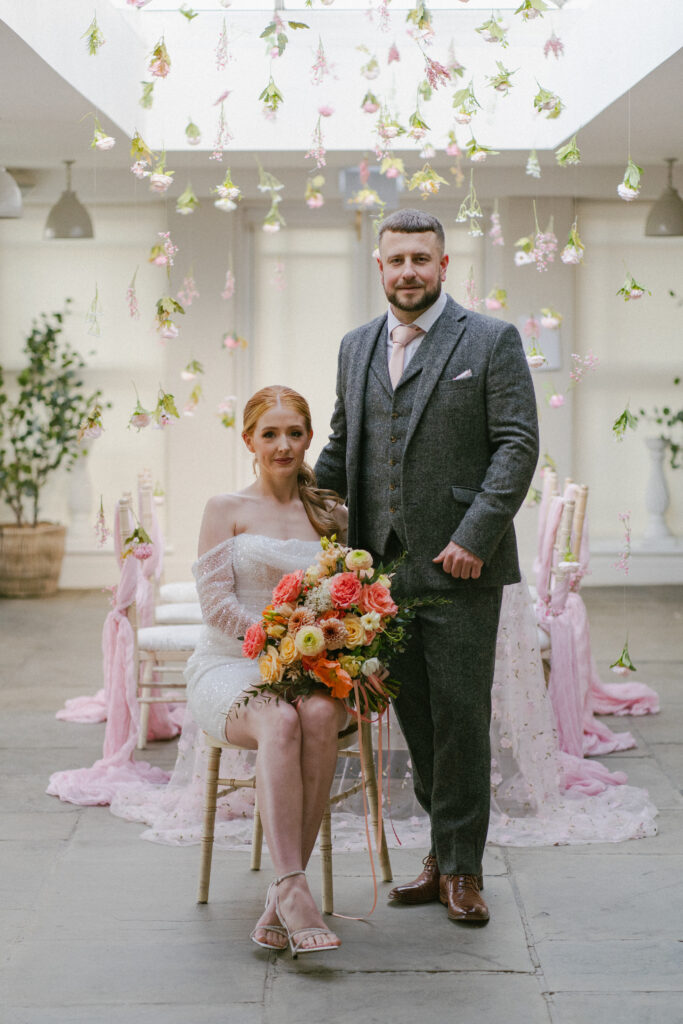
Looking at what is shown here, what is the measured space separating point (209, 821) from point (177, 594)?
2.22m

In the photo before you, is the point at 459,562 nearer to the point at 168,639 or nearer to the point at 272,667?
the point at 272,667

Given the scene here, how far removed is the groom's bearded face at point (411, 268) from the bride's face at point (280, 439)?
1.36 feet

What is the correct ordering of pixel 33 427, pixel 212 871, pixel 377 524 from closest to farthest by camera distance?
pixel 377 524, pixel 212 871, pixel 33 427

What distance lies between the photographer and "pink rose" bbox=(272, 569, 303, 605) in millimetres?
2787

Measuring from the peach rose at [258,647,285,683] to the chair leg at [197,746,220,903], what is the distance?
0.35m

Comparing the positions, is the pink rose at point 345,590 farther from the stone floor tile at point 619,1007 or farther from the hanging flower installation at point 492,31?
the hanging flower installation at point 492,31

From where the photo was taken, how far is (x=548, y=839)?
353 cm

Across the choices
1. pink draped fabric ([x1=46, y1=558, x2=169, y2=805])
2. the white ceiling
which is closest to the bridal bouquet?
pink draped fabric ([x1=46, y1=558, x2=169, y2=805])

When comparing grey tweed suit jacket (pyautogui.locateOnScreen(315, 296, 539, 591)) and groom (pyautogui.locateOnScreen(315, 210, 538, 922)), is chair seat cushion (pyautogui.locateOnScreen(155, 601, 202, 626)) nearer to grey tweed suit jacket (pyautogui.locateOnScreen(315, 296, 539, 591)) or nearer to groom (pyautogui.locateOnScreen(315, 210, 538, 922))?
groom (pyautogui.locateOnScreen(315, 210, 538, 922))

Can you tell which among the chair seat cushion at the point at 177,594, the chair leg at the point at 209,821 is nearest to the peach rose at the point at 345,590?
the chair leg at the point at 209,821

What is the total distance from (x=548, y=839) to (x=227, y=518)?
1.36m

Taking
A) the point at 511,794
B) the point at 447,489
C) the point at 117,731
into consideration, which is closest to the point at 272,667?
the point at 447,489

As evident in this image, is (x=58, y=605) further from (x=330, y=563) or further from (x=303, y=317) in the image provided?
(x=330, y=563)

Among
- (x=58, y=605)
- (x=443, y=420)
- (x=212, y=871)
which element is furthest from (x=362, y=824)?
(x=58, y=605)
